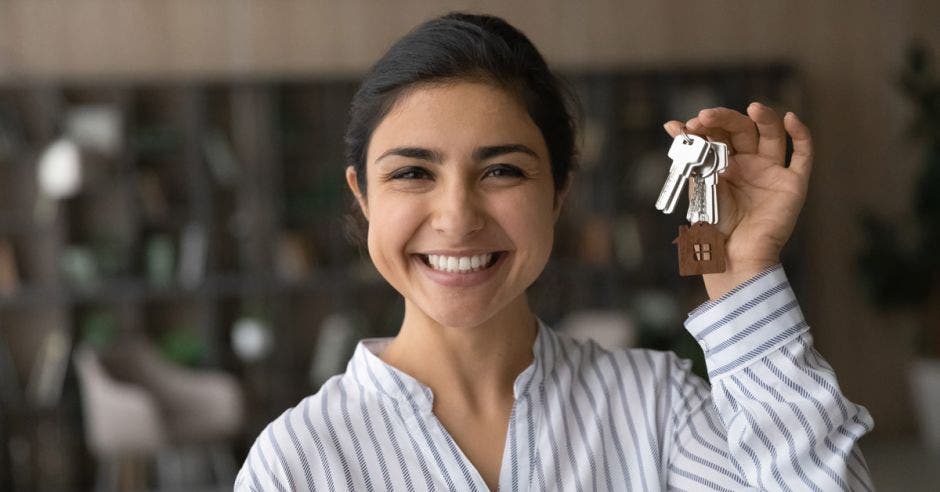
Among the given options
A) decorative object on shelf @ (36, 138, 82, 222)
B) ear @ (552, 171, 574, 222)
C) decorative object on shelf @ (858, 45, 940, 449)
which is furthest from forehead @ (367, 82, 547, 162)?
decorative object on shelf @ (858, 45, 940, 449)

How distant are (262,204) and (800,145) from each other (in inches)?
227

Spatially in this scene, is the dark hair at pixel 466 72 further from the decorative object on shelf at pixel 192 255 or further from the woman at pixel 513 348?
the decorative object on shelf at pixel 192 255

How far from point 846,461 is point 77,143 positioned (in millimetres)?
5931

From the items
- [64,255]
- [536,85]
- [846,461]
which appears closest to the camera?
[846,461]

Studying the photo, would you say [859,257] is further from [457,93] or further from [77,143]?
[457,93]

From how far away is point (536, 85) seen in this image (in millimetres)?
1519

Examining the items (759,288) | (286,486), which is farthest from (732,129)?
(286,486)

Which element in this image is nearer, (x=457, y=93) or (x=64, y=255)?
(x=457, y=93)

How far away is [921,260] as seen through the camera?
23.2 feet

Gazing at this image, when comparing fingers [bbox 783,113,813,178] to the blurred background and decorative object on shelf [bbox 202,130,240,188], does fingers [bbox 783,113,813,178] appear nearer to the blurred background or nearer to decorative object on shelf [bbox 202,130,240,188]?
the blurred background

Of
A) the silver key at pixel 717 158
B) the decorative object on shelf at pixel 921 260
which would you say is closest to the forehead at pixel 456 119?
the silver key at pixel 717 158

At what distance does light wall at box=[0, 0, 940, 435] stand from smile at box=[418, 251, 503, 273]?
576 cm

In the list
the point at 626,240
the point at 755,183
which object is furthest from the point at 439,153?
the point at 626,240

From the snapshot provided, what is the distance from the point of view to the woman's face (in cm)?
141
